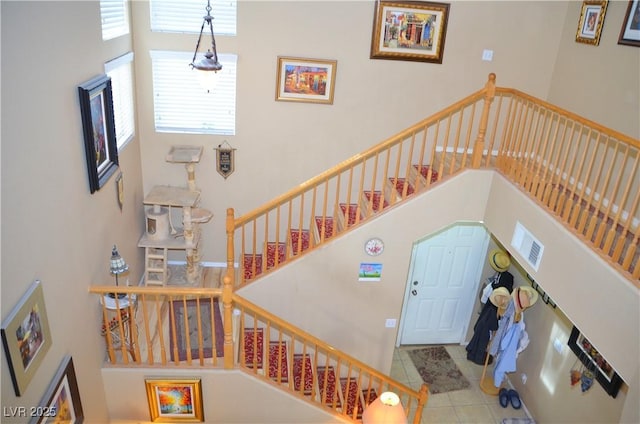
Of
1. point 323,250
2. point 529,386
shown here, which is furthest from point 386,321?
point 529,386

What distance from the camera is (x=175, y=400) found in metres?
3.96

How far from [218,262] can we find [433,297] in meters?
3.04

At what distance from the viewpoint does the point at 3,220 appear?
2.37m

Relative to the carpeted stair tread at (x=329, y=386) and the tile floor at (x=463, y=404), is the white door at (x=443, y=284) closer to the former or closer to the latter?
the tile floor at (x=463, y=404)

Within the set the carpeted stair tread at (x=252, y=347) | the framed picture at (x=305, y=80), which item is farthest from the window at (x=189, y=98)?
the carpeted stair tread at (x=252, y=347)

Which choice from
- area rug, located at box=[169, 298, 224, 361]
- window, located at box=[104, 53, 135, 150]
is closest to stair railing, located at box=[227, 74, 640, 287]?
area rug, located at box=[169, 298, 224, 361]

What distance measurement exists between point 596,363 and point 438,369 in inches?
89.4

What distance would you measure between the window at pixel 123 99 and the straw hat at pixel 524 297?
4.63m

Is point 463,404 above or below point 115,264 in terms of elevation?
below

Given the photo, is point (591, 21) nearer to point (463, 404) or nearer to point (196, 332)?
point (463, 404)

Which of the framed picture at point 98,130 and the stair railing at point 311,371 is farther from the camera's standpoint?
the stair railing at point 311,371

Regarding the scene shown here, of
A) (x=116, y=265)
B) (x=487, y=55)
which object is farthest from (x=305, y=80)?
(x=116, y=265)

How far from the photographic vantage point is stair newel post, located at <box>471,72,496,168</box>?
4541 mm

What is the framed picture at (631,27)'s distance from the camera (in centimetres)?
418
